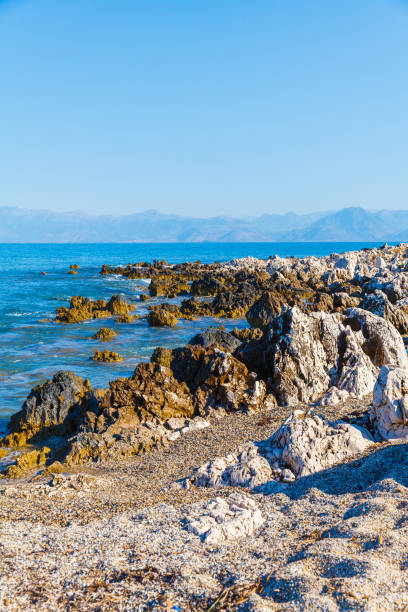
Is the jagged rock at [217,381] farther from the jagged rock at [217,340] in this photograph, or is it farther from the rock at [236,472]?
the jagged rock at [217,340]

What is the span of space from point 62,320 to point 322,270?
2608 centimetres

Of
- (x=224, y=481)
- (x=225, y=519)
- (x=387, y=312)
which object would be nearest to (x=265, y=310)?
(x=387, y=312)

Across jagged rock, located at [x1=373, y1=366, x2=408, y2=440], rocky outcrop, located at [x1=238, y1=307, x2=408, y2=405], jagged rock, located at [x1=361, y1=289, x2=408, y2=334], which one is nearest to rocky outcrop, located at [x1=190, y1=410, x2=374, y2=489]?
jagged rock, located at [x1=373, y1=366, x2=408, y2=440]

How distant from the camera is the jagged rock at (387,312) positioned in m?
19.5

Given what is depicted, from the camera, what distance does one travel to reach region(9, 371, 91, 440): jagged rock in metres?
10.6

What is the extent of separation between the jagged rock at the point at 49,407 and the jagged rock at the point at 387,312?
1283 cm

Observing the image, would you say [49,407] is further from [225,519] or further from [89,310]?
[89,310]

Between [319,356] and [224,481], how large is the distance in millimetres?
4883

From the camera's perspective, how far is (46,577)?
457cm

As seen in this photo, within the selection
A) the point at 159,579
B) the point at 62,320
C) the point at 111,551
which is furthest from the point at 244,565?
the point at 62,320

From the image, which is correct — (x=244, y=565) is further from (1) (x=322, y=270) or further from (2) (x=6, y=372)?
(1) (x=322, y=270)

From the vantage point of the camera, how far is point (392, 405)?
782cm

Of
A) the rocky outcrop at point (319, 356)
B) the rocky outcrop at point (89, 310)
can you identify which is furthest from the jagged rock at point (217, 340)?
the rocky outcrop at point (89, 310)

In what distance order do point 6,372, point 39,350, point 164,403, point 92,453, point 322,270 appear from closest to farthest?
1. point 92,453
2. point 164,403
3. point 6,372
4. point 39,350
5. point 322,270
